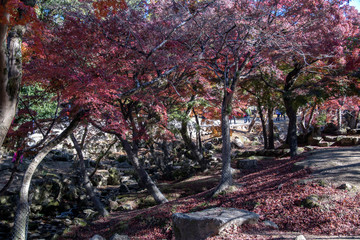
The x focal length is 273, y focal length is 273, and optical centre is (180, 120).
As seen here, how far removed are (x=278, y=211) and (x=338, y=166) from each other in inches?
116

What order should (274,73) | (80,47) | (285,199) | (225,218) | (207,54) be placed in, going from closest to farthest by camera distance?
(225,218), (285,199), (80,47), (207,54), (274,73)

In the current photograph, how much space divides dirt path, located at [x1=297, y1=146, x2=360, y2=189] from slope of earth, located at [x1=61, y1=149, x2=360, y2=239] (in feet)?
1.08

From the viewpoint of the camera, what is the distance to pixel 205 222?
4824mm

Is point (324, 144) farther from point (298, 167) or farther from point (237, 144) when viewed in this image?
point (298, 167)

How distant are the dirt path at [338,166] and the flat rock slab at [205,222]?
282 centimetres

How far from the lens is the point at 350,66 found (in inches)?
372

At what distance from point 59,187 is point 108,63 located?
26.0 feet

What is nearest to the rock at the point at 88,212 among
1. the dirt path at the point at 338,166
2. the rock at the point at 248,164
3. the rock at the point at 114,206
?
the rock at the point at 114,206

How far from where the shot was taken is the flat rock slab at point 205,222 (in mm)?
4746

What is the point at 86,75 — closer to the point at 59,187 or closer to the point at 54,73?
the point at 54,73

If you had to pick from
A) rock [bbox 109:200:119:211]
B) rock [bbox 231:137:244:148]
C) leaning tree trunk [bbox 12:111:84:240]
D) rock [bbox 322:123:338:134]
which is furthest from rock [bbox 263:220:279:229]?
rock [bbox 322:123:338:134]

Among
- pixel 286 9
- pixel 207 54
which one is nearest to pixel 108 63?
pixel 207 54

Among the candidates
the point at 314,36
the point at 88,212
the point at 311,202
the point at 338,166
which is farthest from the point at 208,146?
the point at 311,202

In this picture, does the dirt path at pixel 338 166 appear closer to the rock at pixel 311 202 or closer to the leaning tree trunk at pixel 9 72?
the rock at pixel 311 202
